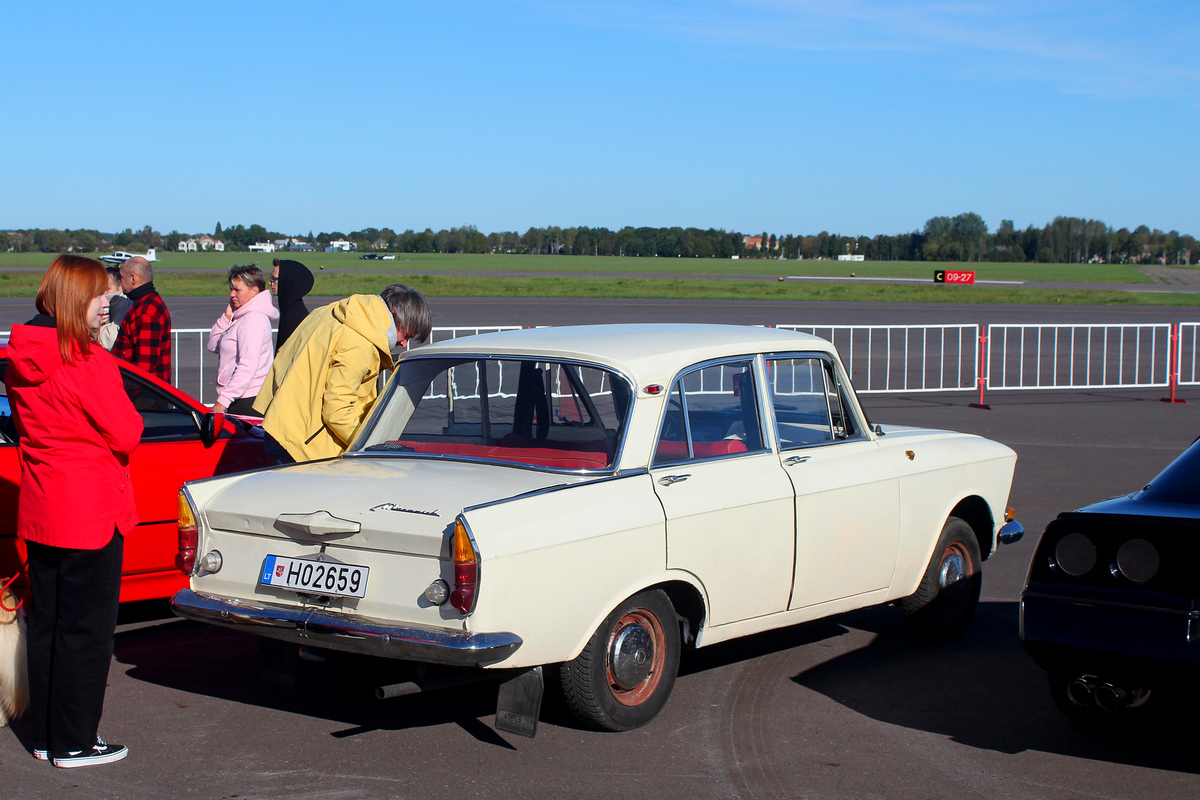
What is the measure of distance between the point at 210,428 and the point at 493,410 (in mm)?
1577

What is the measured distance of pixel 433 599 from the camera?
3.90m

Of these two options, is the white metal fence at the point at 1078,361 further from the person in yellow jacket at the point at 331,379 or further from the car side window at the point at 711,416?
the person in yellow jacket at the point at 331,379

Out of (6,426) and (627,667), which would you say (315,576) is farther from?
(6,426)

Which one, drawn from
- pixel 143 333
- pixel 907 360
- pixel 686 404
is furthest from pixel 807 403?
pixel 907 360

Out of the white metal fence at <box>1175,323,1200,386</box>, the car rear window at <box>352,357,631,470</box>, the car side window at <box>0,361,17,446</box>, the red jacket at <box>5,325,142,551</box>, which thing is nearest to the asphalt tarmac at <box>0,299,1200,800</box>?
the red jacket at <box>5,325,142,551</box>

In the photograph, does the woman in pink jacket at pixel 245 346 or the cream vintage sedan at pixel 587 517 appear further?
the woman in pink jacket at pixel 245 346

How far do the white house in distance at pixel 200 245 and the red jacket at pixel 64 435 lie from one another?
15461cm

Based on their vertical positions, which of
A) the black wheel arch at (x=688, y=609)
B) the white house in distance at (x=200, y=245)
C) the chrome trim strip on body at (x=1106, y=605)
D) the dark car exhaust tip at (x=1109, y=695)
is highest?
the white house in distance at (x=200, y=245)

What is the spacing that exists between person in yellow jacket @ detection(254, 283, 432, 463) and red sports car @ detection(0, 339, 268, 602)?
308mm

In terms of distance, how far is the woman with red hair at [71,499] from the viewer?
3990mm

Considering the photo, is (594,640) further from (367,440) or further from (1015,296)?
(1015,296)

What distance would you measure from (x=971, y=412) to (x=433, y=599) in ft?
42.5

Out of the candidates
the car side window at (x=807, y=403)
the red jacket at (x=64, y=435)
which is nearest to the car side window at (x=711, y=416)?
the car side window at (x=807, y=403)

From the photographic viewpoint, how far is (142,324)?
8.47 meters
